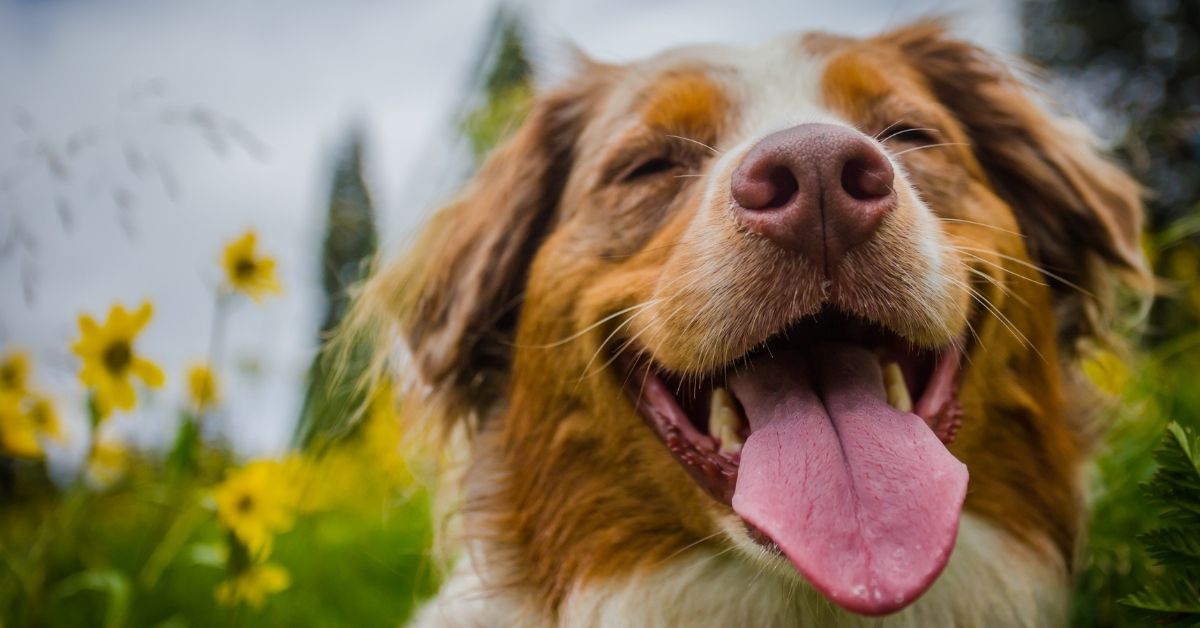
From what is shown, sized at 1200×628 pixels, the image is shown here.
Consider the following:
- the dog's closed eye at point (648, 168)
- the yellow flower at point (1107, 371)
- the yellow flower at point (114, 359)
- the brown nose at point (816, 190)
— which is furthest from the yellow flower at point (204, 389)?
the yellow flower at point (1107, 371)

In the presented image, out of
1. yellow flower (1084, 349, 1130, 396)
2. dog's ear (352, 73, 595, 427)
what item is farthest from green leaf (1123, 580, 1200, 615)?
dog's ear (352, 73, 595, 427)

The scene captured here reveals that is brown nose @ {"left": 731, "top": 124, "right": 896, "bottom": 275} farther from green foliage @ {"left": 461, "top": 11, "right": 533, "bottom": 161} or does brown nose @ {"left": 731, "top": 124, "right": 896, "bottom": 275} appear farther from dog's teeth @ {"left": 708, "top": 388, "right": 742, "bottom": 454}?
green foliage @ {"left": 461, "top": 11, "right": 533, "bottom": 161}

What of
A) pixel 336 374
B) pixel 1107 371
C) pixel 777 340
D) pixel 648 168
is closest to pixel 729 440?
pixel 777 340

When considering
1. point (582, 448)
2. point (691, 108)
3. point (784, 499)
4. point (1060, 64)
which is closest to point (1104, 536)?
point (784, 499)

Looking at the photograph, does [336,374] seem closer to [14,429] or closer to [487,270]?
[487,270]

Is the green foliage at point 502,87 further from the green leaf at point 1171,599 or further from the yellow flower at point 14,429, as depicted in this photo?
the green leaf at point 1171,599

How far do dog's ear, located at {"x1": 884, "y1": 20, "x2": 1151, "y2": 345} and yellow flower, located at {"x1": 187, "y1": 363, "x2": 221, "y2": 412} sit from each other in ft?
7.37

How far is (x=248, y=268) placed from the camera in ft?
8.62

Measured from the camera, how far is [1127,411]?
10.4ft

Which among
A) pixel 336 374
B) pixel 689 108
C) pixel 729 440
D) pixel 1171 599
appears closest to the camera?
pixel 1171 599

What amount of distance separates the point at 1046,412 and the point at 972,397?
0.33m

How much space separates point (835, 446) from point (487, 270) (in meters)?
1.27

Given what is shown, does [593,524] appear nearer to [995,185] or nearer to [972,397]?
[972,397]

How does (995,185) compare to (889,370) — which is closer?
(889,370)
